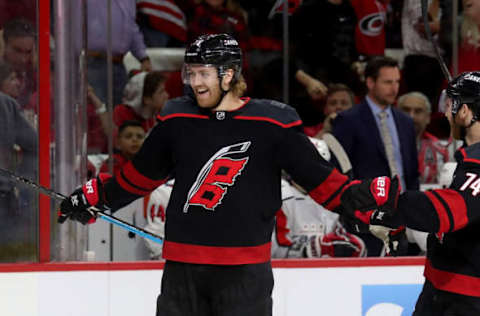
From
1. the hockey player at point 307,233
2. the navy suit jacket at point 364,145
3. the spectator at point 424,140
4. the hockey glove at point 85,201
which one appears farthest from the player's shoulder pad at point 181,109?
the spectator at point 424,140

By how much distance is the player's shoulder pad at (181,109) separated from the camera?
245cm

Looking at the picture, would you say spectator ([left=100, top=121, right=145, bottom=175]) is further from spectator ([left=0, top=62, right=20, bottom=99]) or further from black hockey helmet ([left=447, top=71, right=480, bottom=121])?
black hockey helmet ([left=447, top=71, right=480, bottom=121])

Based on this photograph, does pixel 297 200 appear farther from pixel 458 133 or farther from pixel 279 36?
pixel 458 133

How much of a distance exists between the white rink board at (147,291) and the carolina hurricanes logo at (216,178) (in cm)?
105

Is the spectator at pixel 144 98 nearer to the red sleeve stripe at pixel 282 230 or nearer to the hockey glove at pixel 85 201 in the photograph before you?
the red sleeve stripe at pixel 282 230

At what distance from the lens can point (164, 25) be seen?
4.38 metres

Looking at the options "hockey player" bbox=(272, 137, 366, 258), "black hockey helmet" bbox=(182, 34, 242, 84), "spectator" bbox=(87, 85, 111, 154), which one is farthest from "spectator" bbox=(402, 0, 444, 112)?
"black hockey helmet" bbox=(182, 34, 242, 84)

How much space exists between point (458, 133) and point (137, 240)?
1.62 m

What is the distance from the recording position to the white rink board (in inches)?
129

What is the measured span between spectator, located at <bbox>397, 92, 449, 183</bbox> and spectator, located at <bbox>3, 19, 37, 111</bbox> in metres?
2.05

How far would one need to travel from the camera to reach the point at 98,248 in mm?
3477

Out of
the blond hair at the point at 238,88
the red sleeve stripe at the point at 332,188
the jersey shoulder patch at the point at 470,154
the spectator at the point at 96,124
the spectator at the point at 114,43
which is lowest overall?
the red sleeve stripe at the point at 332,188

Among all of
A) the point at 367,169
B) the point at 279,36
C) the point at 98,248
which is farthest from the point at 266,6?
the point at 98,248

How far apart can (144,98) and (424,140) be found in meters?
1.50
